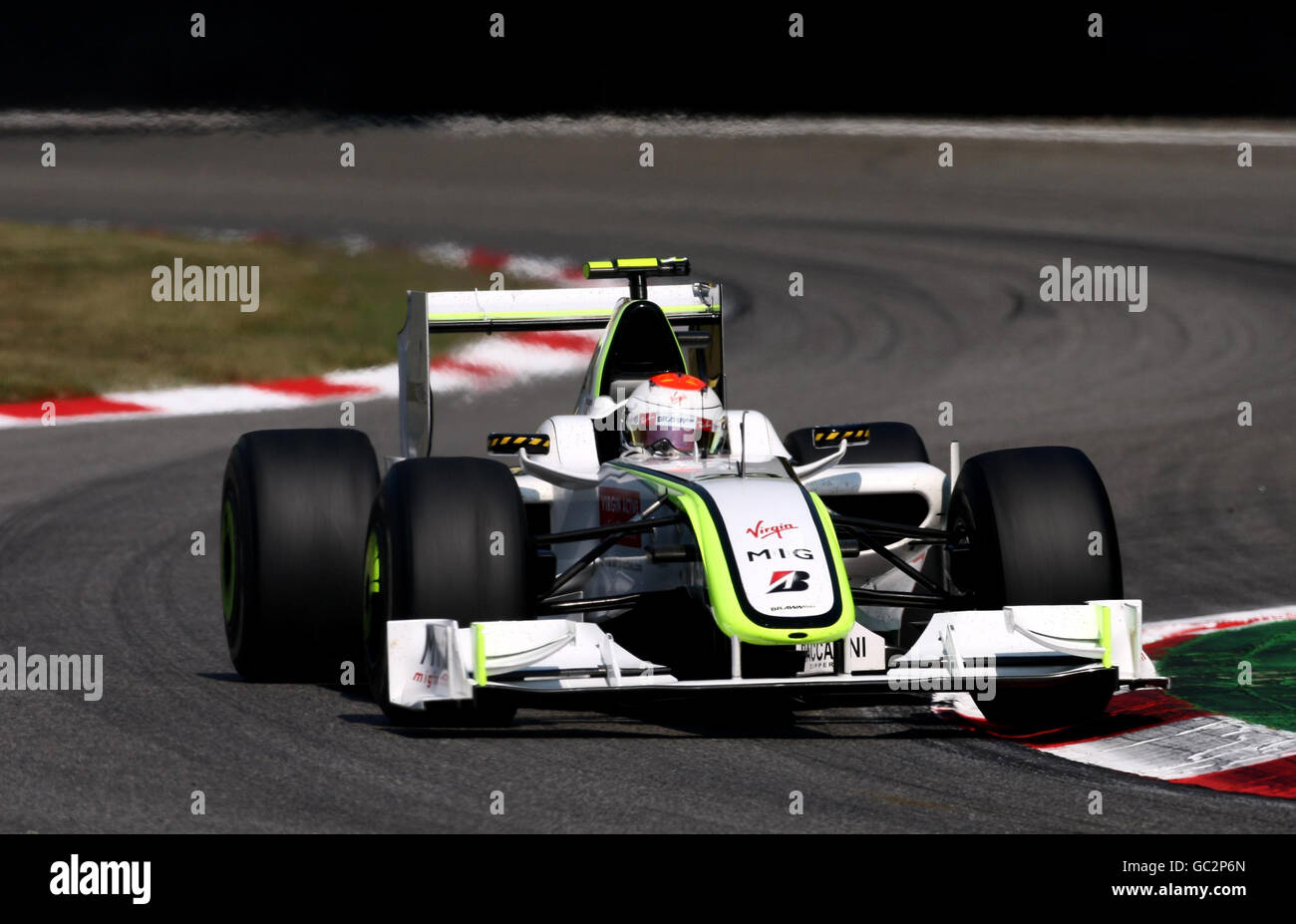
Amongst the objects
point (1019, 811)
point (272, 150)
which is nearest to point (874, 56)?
point (272, 150)

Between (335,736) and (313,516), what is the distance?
1.28 metres

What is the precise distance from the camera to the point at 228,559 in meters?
9.49

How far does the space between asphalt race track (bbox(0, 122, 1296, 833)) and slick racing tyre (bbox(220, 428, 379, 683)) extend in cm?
17

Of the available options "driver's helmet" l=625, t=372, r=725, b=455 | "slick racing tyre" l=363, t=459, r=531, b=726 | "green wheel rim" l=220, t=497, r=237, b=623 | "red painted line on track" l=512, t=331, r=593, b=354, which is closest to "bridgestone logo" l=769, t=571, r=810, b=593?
"slick racing tyre" l=363, t=459, r=531, b=726

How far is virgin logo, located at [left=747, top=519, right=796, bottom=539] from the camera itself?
746 centimetres

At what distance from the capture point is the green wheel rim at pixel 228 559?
30.6 feet

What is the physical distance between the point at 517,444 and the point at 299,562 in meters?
1.02

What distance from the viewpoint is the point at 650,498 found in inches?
329

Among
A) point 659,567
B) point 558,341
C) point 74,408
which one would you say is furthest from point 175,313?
point 659,567

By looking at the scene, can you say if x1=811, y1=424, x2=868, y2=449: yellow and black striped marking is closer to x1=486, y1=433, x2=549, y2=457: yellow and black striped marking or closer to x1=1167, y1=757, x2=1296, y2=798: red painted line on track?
x1=486, y1=433, x2=549, y2=457: yellow and black striped marking

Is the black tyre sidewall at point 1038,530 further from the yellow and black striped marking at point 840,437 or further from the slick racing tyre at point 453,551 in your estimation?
the slick racing tyre at point 453,551

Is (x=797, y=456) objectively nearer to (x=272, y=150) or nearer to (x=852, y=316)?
(x=852, y=316)

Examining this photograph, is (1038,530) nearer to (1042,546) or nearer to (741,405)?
(1042,546)

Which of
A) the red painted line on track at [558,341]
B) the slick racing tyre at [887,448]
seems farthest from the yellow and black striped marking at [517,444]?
the red painted line on track at [558,341]
